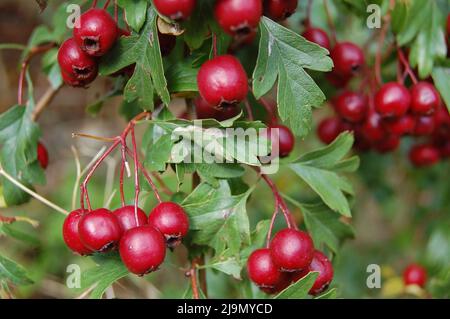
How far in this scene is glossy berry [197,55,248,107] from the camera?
95cm

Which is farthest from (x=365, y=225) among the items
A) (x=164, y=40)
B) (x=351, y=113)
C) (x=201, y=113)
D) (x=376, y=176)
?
(x=164, y=40)

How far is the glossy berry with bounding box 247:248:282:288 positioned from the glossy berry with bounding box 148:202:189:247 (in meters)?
0.15

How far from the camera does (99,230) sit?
95 cm

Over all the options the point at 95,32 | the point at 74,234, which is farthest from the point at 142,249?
the point at 95,32

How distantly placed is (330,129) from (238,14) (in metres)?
0.69

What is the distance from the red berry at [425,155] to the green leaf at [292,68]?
756mm

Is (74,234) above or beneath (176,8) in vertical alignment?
beneath

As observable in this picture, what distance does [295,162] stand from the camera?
50.9 inches

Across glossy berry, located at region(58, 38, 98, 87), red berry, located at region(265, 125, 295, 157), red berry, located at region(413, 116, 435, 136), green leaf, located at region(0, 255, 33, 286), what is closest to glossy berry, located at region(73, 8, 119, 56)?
glossy berry, located at region(58, 38, 98, 87)

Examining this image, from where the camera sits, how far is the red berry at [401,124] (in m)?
1.32

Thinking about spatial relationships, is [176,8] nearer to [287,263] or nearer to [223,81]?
[223,81]

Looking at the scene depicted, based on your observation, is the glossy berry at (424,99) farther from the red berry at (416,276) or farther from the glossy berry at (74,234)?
the glossy berry at (74,234)

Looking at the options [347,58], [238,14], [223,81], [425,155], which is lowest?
[425,155]

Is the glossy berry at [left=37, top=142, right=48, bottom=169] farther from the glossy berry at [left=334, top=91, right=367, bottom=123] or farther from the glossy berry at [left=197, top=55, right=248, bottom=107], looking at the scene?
the glossy berry at [left=334, top=91, right=367, bottom=123]
